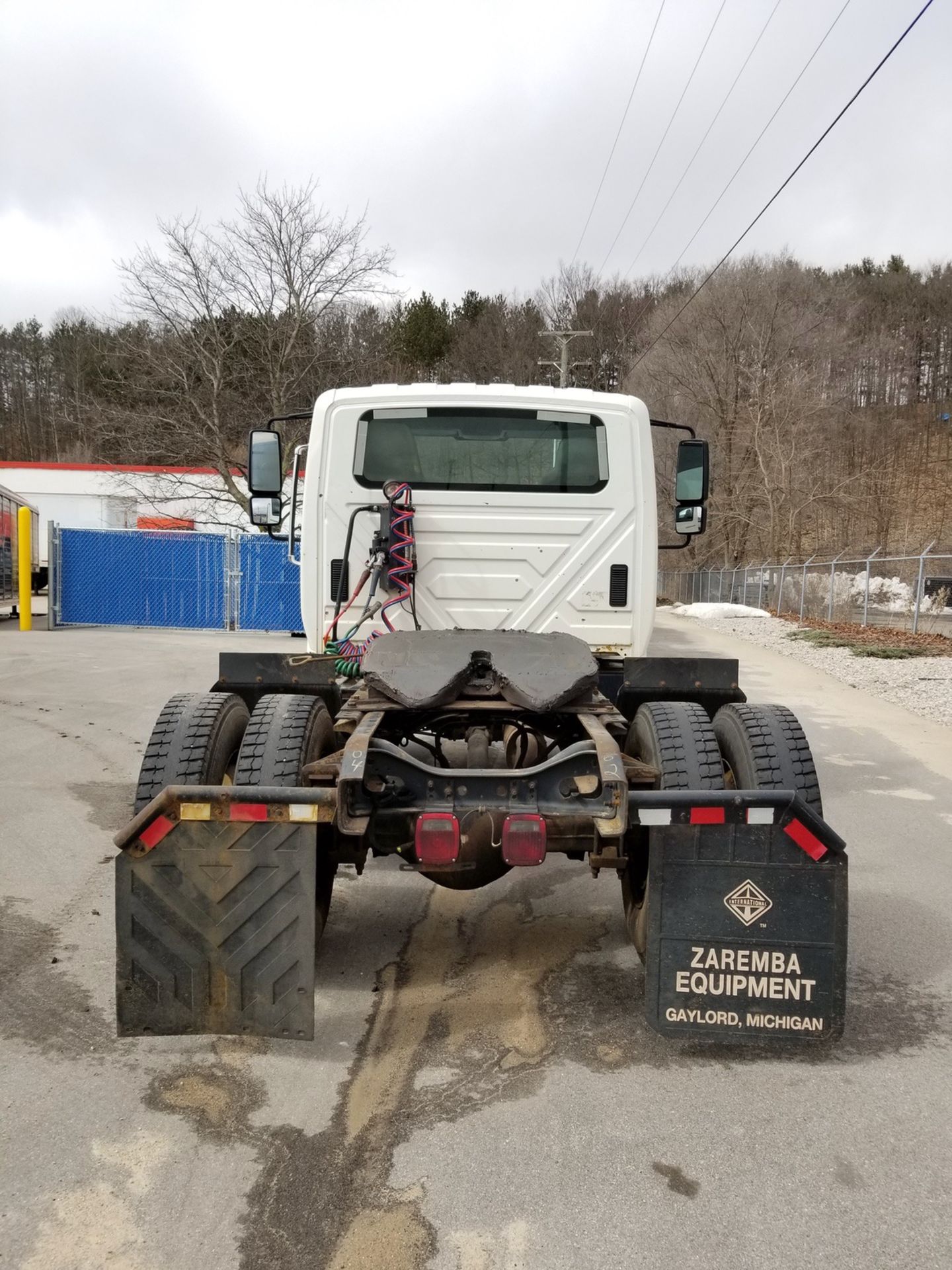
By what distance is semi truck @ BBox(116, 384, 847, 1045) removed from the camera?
309 cm

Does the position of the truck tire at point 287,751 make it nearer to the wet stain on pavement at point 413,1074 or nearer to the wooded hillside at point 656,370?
the wet stain on pavement at point 413,1074

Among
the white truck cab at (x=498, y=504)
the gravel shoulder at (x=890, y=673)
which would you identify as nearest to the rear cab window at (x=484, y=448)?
the white truck cab at (x=498, y=504)

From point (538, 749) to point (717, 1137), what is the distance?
2003 millimetres

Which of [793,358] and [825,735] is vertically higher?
[793,358]

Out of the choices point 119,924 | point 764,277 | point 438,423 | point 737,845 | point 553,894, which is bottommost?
point 553,894

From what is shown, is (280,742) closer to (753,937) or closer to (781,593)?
(753,937)

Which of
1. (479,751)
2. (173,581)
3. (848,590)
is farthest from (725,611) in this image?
(479,751)

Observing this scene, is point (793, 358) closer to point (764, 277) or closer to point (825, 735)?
point (764, 277)

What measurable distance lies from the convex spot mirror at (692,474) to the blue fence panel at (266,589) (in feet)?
49.9

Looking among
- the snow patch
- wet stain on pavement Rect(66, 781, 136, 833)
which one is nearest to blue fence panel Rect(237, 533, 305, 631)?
wet stain on pavement Rect(66, 781, 136, 833)

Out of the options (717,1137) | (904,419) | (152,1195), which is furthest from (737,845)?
(904,419)

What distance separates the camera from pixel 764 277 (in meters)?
49.6

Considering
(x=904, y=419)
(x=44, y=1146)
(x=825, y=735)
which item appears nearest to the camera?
(x=44, y=1146)

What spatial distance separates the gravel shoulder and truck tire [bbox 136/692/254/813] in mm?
8863
